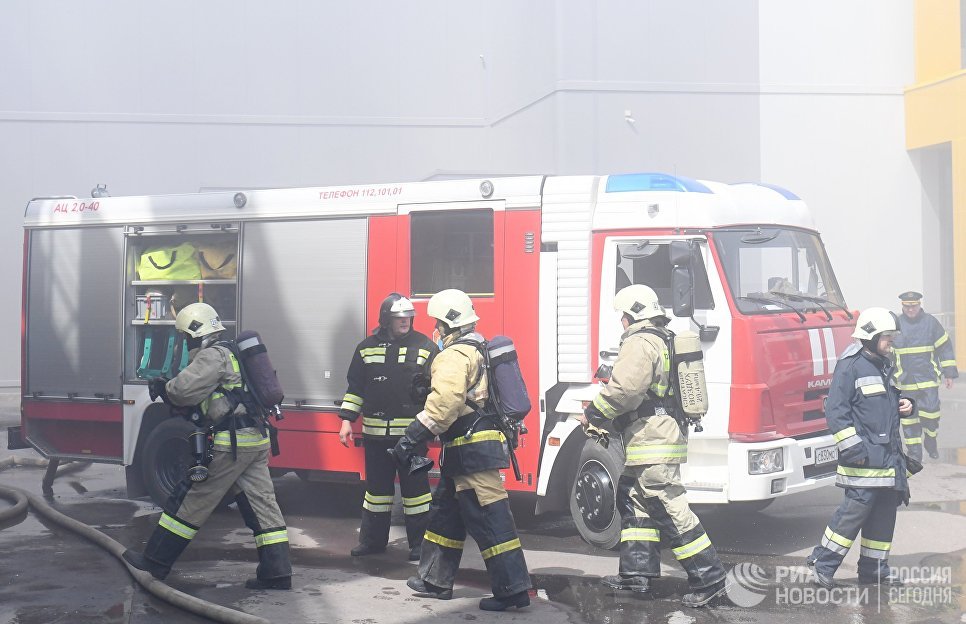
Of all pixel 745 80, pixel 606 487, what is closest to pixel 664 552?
pixel 606 487

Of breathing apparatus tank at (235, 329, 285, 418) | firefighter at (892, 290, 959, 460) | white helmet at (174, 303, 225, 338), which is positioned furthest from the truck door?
firefighter at (892, 290, 959, 460)

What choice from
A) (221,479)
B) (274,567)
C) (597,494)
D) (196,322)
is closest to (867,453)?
(597,494)

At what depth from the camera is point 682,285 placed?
738cm

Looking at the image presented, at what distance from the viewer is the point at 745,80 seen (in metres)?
19.6

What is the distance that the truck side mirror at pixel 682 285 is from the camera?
7383mm

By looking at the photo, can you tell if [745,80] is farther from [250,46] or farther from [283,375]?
[283,375]

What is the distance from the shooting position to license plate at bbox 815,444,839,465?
7.46 meters

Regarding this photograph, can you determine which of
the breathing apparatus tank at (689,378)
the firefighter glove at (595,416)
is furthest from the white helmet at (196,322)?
the breathing apparatus tank at (689,378)

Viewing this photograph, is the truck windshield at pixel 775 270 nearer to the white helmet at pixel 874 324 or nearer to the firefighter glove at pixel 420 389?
the white helmet at pixel 874 324

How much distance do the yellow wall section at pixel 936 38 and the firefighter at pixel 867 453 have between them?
48.2ft

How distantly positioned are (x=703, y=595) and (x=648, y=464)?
795 millimetres

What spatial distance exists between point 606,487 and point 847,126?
Result: 563 inches

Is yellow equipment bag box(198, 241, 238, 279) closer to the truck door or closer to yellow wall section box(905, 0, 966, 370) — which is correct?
the truck door

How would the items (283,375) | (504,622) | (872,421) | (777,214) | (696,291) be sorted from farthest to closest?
(283,375) → (777,214) → (696,291) → (872,421) → (504,622)
